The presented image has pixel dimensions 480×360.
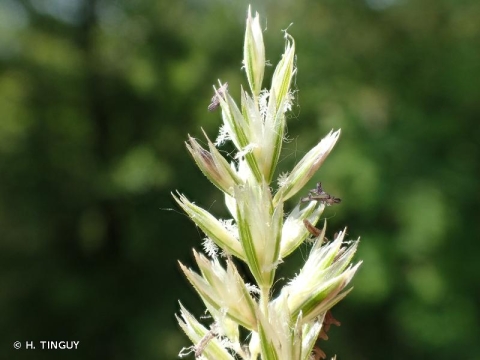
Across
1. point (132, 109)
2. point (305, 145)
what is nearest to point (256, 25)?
point (305, 145)

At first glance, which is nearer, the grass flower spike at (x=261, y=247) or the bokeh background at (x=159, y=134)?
the grass flower spike at (x=261, y=247)

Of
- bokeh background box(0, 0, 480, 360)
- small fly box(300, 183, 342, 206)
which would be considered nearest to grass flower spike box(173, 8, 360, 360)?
small fly box(300, 183, 342, 206)

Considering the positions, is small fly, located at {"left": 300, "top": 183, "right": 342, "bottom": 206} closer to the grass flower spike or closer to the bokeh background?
the grass flower spike

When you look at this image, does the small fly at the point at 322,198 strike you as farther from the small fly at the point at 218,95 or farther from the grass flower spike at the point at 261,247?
the small fly at the point at 218,95

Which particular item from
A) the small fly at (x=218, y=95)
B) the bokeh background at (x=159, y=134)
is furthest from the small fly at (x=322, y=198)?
the bokeh background at (x=159, y=134)

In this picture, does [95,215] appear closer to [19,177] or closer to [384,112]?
[19,177]
